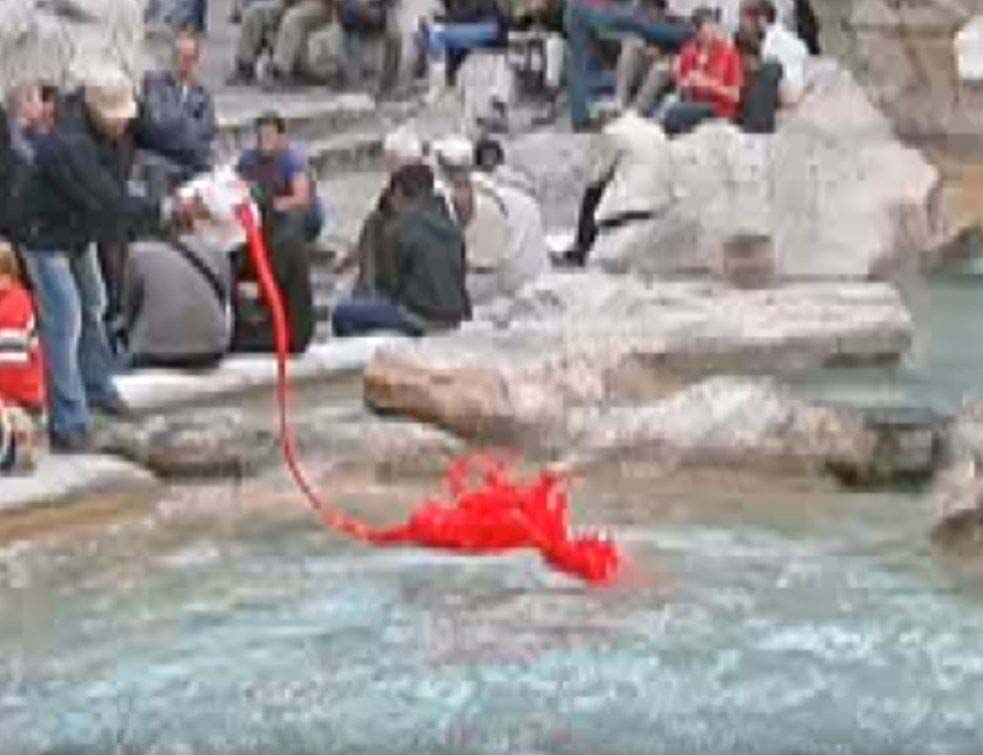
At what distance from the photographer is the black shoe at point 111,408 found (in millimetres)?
12000

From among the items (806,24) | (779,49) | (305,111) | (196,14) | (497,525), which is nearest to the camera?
(497,525)

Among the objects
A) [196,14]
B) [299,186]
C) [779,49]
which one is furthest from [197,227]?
[196,14]

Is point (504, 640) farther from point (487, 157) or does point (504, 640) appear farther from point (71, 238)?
point (487, 157)

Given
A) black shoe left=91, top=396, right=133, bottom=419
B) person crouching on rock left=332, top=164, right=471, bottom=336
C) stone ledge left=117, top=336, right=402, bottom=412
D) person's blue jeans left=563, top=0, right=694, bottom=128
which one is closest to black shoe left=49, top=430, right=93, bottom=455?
black shoe left=91, top=396, right=133, bottom=419

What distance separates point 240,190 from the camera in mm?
13086

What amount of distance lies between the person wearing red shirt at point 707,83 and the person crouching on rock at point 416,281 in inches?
188

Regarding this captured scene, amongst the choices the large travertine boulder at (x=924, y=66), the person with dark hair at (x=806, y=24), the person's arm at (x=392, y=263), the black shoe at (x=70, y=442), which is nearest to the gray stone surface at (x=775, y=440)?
the black shoe at (x=70, y=442)

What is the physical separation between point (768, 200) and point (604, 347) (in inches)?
123

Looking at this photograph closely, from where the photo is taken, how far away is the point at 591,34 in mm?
20891

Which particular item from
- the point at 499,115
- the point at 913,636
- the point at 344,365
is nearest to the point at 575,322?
the point at 344,365

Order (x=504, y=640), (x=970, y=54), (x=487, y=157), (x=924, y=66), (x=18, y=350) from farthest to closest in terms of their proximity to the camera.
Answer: (x=924, y=66) < (x=970, y=54) < (x=487, y=157) < (x=18, y=350) < (x=504, y=640)

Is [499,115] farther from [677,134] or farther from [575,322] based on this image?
[575,322]

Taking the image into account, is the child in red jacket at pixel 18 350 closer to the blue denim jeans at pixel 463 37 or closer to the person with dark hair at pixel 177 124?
the person with dark hair at pixel 177 124

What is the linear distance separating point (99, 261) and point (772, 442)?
2.75 meters
